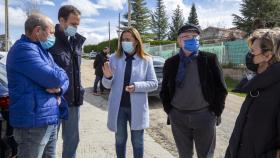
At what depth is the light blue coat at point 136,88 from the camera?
4363 millimetres

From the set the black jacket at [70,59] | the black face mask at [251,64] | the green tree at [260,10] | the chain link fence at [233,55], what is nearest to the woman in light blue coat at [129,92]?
the black jacket at [70,59]

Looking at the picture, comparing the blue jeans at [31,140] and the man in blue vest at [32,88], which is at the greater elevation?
the man in blue vest at [32,88]

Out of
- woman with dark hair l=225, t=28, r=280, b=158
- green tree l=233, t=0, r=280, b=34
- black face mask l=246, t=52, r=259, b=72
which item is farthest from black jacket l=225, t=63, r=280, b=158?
green tree l=233, t=0, r=280, b=34

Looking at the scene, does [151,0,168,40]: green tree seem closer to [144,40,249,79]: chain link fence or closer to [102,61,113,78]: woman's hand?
[144,40,249,79]: chain link fence

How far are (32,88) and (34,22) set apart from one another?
23.8 inches

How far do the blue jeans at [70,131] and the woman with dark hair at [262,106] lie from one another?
2012mm

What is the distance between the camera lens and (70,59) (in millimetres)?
4152

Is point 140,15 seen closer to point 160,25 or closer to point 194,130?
point 160,25

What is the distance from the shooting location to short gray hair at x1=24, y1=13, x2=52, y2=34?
130 inches

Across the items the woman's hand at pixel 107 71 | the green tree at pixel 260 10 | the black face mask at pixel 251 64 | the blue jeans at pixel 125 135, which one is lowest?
the blue jeans at pixel 125 135

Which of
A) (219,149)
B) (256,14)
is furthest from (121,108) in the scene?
(256,14)

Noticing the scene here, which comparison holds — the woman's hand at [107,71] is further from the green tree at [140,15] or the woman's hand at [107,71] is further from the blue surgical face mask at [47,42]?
the green tree at [140,15]

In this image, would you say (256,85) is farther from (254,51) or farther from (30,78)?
(30,78)

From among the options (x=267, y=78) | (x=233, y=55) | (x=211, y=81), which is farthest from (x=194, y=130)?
(x=233, y=55)
